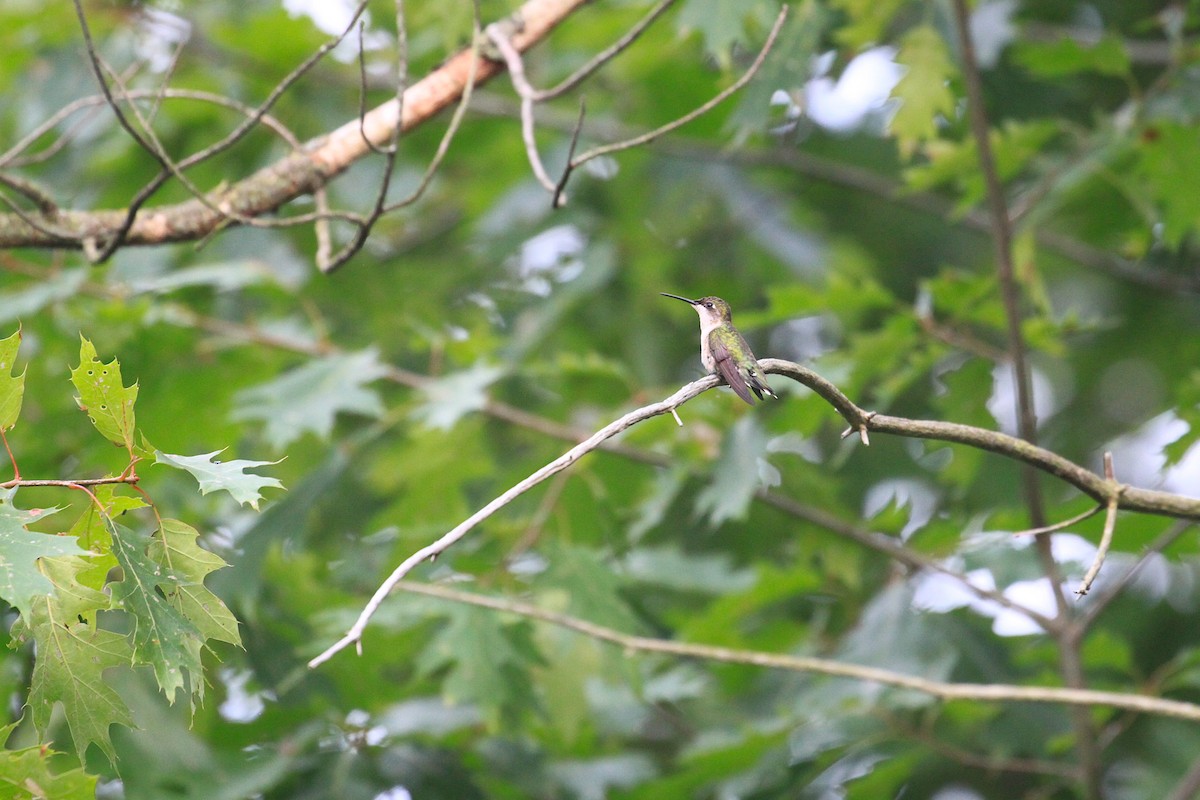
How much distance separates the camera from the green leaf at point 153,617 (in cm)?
218

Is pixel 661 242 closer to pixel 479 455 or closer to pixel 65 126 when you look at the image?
pixel 479 455

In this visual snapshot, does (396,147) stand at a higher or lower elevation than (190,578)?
higher

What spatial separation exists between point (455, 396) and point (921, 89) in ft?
6.77

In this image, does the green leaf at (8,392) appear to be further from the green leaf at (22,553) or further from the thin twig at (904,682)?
the thin twig at (904,682)

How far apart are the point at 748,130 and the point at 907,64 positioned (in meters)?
0.84

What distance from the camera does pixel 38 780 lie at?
87.1 inches

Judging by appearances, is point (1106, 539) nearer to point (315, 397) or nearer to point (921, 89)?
point (921, 89)

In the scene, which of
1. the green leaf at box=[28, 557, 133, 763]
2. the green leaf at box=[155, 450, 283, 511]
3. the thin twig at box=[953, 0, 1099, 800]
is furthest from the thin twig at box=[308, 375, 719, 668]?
the thin twig at box=[953, 0, 1099, 800]

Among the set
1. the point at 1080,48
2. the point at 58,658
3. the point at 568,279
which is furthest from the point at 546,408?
the point at 58,658

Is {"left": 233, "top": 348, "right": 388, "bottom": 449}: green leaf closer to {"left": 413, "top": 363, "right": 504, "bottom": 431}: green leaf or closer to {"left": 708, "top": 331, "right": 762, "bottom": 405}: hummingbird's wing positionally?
{"left": 413, "top": 363, "right": 504, "bottom": 431}: green leaf

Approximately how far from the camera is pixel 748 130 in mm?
3988

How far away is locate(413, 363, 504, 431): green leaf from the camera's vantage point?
4.28m

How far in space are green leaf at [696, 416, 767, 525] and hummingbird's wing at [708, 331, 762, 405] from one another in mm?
1369

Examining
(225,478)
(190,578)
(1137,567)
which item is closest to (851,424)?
(225,478)
